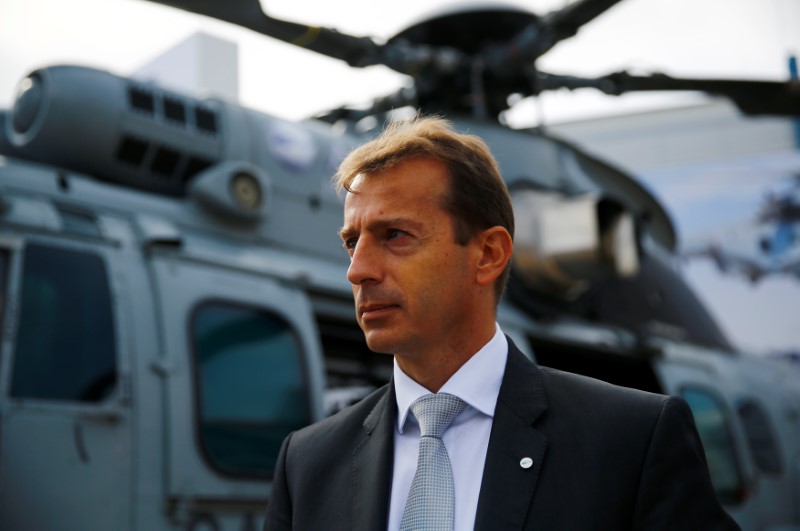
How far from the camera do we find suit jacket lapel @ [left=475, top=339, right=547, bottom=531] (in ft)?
4.88

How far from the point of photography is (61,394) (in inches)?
126

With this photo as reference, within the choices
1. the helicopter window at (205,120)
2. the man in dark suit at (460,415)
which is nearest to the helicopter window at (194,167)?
the helicopter window at (205,120)

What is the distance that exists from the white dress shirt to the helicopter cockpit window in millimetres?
2039

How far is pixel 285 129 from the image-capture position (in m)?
5.12

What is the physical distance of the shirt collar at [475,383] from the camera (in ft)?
5.51

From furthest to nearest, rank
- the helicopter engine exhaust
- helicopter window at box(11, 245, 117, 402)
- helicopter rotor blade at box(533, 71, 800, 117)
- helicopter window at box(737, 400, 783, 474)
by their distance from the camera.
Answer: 1. helicopter window at box(737, 400, 783, 474)
2. helicopter rotor blade at box(533, 71, 800, 117)
3. the helicopter engine exhaust
4. helicopter window at box(11, 245, 117, 402)

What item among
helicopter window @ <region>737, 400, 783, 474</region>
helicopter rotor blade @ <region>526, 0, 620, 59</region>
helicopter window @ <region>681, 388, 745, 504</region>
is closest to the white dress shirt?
helicopter rotor blade @ <region>526, 0, 620, 59</region>

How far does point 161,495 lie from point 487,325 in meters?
2.06

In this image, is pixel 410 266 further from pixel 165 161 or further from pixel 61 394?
pixel 165 161

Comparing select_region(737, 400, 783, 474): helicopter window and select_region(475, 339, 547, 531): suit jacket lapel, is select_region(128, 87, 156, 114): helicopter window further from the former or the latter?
select_region(737, 400, 783, 474): helicopter window

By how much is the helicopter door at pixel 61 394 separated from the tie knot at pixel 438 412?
6.27 ft

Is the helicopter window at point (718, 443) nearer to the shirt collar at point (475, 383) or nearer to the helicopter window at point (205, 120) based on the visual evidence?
the helicopter window at point (205, 120)

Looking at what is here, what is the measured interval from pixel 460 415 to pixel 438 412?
0.05 m

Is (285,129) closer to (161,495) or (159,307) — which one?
(159,307)
